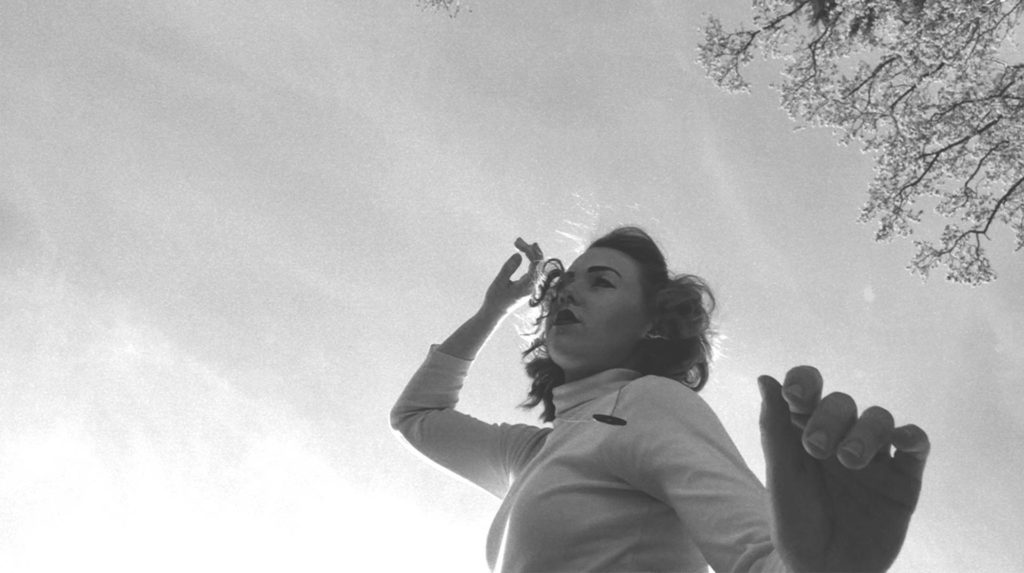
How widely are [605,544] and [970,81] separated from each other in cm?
1109

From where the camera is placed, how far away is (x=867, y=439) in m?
1.23

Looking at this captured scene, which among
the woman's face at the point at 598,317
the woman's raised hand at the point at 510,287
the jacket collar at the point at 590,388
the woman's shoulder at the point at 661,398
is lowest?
the woman's shoulder at the point at 661,398

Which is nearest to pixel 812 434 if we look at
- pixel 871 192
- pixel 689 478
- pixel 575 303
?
pixel 689 478

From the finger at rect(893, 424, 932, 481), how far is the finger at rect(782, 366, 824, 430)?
5.4 inches

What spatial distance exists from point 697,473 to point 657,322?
1.50m

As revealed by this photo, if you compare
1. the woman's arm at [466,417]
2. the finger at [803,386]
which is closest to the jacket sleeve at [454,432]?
the woman's arm at [466,417]

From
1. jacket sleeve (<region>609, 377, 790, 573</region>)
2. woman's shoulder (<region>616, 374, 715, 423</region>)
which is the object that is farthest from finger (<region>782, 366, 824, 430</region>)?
woman's shoulder (<region>616, 374, 715, 423</region>)

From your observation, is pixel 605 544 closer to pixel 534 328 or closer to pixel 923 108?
pixel 534 328

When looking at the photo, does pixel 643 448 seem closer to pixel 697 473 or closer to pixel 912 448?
pixel 697 473

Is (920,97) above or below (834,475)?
above

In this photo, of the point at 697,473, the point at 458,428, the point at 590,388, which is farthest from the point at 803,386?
the point at 458,428

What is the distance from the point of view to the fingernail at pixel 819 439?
1.24m

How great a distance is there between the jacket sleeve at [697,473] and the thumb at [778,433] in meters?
0.26

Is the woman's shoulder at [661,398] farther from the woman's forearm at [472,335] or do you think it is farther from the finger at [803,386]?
the woman's forearm at [472,335]
